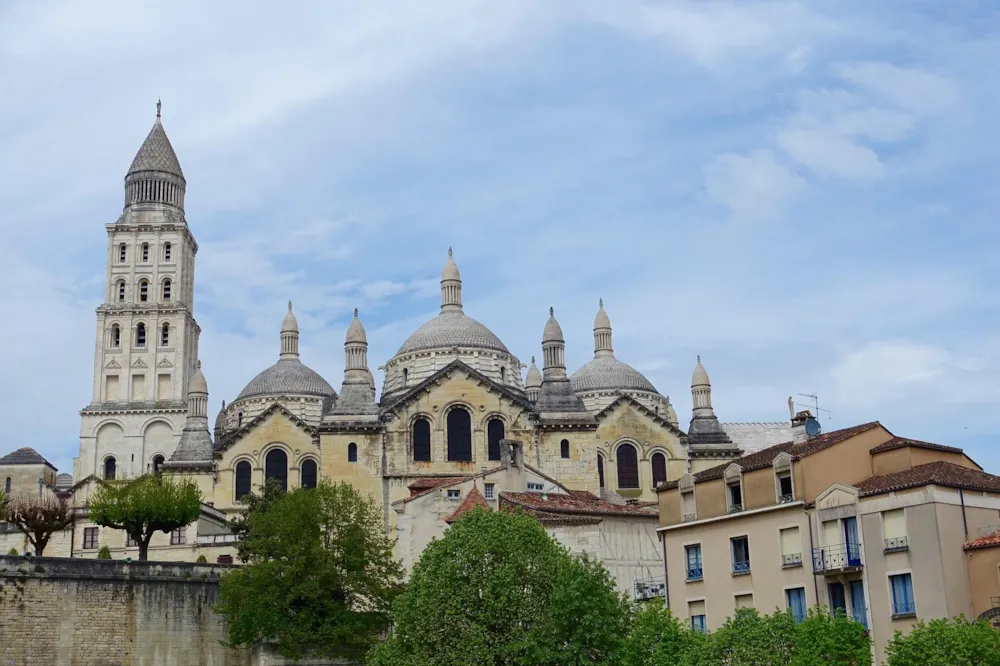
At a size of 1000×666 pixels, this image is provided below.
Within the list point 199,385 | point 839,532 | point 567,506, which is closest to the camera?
point 839,532

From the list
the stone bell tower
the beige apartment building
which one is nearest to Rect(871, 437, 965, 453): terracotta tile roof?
the beige apartment building

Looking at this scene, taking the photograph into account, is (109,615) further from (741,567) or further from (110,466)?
(110,466)

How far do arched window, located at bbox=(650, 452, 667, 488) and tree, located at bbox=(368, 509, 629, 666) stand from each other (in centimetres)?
3462

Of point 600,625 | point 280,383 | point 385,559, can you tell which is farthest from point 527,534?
point 280,383

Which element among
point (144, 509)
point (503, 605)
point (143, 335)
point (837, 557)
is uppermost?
point (143, 335)

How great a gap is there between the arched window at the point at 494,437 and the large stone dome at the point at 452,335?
905 cm

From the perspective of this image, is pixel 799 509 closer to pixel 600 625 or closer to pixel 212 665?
pixel 600 625

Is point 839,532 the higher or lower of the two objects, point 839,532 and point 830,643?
the higher

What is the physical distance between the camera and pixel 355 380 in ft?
221

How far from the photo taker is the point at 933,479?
1139 inches

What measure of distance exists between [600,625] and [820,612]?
5.95 m

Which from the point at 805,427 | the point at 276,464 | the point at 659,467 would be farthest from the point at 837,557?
the point at 276,464

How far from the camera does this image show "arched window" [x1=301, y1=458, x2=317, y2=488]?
6981 centimetres

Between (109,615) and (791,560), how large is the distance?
83.9 ft
